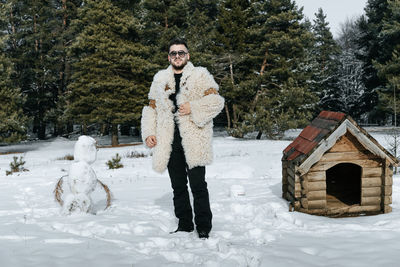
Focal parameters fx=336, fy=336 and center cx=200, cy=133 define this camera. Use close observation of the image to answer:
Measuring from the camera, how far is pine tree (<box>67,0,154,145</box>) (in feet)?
59.2

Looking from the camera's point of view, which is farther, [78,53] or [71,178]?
[78,53]

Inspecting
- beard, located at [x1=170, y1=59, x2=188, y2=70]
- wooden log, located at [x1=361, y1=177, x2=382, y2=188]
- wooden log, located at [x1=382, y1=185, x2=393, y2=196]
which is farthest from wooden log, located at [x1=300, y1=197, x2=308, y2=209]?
beard, located at [x1=170, y1=59, x2=188, y2=70]

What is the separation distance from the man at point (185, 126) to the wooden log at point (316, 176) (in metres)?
1.52

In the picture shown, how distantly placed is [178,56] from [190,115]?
684mm

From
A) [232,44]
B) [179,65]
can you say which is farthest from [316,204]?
[232,44]

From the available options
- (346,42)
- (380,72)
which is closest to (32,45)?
(380,72)

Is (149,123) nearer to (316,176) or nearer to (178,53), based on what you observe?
(178,53)

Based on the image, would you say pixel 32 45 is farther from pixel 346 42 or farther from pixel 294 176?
pixel 346 42

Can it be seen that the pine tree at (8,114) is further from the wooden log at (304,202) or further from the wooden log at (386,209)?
the wooden log at (386,209)

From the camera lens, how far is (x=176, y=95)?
12.5 feet

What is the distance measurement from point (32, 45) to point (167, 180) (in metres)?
23.0

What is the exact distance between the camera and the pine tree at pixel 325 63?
102ft

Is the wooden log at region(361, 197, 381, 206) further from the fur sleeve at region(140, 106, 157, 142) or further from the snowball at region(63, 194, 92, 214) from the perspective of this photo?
the snowball at region(63, 194, 92, 214)

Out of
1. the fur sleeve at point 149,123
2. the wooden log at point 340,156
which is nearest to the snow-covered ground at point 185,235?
the wooden log at point 340,156
